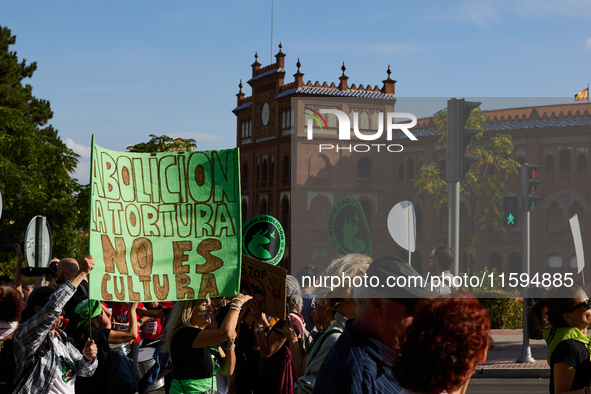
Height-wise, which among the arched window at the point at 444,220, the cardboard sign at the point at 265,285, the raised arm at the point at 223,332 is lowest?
the raised arm at the point at 223,332

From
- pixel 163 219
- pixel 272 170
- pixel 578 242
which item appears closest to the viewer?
pixel 578 242

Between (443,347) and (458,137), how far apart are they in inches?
95.2

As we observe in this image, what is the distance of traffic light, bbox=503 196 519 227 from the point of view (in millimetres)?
4982

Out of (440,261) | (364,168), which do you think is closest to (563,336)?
(440,261)

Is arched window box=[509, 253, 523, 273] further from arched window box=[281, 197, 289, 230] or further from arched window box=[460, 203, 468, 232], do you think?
arched window box=[281, 197, 289, 230]

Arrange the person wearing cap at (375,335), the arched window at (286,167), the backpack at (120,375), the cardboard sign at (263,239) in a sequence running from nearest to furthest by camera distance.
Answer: the person wearing cap at (375,335), the backpack at (120,375), the cardboard sign at (263,239), the arched window at (286,167)

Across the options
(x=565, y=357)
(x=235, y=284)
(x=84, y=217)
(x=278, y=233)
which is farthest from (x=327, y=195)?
(x=84, y=217)

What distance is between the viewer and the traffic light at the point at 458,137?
4.54 meters

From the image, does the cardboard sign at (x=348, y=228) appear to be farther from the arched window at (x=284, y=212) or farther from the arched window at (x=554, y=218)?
the arched window at (x=284, y=212)

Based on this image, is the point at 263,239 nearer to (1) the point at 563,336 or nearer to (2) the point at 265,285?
(2) the point at 265,285

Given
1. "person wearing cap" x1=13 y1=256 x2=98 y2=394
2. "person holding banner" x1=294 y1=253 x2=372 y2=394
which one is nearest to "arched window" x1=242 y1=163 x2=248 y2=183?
"person wearing cap" x1=13 y1=256 x2=98 y2=394

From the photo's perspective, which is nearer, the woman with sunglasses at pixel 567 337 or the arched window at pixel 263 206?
the woman with sunglasses at pixel 567 337

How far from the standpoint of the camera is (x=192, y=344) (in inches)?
212

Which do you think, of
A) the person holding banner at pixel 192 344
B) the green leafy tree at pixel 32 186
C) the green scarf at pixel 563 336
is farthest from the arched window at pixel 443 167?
the green leafy tree at pixel 32 186
